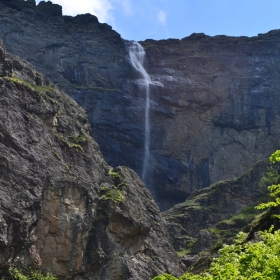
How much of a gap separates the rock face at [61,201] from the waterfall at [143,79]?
137ft

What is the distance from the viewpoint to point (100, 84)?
300 ft

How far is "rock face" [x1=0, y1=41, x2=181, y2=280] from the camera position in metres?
33.3

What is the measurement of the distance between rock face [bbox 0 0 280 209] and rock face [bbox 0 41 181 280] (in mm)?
41953

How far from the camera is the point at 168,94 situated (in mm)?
92625

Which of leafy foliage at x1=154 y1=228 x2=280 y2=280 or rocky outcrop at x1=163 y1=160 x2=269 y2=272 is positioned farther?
rocky outcrop at x1=163 y1=160 x2=269 y2=272

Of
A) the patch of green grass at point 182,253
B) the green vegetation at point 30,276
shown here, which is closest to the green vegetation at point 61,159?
the green vegetation at point 30,276

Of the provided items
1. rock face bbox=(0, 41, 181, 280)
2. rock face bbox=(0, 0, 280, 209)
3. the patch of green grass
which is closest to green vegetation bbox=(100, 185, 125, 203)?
rock face bbox=(0, 41, 181, 280)

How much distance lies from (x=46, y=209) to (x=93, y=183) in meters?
6.39

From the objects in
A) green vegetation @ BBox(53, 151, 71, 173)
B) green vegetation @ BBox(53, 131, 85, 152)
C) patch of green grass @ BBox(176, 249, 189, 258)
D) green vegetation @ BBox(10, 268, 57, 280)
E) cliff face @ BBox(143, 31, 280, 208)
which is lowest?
patch of green grass @ BBox(176, 249, 189, 258)

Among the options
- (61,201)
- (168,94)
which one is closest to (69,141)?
(61,201)

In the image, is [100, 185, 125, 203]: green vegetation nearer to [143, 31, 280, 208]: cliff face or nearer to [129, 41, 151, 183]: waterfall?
[129, 41, 151, 183]: waterfall

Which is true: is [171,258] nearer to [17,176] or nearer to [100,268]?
[100,268]

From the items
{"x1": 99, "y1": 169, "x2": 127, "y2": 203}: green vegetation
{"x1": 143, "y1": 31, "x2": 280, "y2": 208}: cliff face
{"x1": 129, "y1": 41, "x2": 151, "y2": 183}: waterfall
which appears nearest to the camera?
{"x1": 99, "y1": 169, "x2": 127, "y2": 203}: green vegetation

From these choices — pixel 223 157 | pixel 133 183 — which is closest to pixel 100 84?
pixel 223 157
